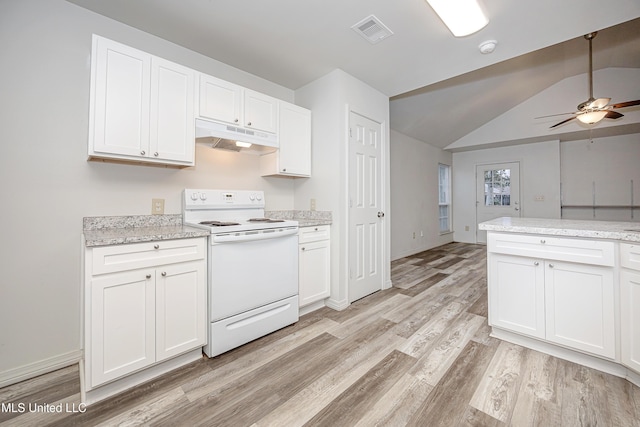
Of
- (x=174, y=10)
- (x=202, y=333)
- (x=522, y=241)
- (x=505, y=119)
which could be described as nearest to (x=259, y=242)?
(x=202, y=333)

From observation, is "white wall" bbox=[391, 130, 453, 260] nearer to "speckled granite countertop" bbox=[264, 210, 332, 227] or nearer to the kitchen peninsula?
"speckled granite countertop" bbox=[264, 210, 332, 227]

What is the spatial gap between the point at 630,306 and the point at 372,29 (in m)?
2.67

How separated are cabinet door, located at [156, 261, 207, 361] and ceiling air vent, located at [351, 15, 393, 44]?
7.46 ft

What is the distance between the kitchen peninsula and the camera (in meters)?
1.61

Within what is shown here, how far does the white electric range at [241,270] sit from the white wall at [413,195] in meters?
3.19

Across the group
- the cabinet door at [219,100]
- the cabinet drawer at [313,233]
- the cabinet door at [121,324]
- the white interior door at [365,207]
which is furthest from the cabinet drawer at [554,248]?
the cabinet door at [121,324]

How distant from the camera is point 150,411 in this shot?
1.43 metres

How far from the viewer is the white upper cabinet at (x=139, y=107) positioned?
1.71 metres

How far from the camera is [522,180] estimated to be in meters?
6.11

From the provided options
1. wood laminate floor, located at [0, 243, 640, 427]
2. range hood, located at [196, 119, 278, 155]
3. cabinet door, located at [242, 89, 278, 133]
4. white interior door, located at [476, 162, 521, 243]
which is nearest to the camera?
wood laminate floor, located at [0, 243, 640, 427]

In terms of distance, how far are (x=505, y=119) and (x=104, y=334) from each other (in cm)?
741

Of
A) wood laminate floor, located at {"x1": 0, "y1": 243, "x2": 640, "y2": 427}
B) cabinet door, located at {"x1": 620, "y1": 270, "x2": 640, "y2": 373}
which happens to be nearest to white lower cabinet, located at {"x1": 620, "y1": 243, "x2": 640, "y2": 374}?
cabinet door, located at {"x1": 620, "y1": 270, "x2": 640, "y2": 373}

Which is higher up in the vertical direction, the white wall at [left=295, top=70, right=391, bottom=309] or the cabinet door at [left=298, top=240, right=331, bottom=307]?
the white wall at [left=295, top=70, right=391, bottom=309]

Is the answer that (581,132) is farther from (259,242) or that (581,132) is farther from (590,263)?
(259,242)
